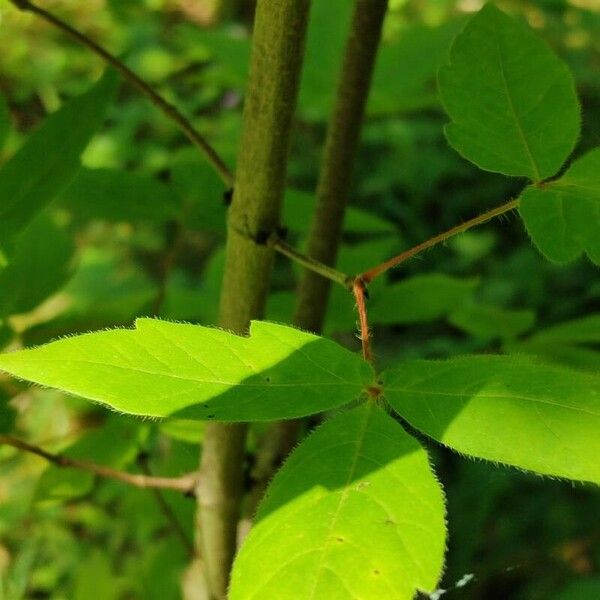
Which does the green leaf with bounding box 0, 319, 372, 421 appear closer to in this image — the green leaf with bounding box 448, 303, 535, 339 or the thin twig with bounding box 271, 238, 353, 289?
the thin twig with bounding box 271, 238, 353, 289

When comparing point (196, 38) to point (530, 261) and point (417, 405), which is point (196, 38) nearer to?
point (417, 405)

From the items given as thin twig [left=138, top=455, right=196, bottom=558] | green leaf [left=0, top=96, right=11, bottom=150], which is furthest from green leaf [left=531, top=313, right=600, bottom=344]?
green leaf [left=0, top=96, right=11, bottom=150]

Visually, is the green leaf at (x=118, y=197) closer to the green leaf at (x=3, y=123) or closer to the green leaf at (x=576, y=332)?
the green leaf at (x=3, y=123)

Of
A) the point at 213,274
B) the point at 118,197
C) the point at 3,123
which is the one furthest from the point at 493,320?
the point at 3,123

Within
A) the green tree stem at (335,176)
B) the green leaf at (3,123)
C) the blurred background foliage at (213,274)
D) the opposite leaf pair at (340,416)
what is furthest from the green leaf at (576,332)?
the green leaf at (3,123)

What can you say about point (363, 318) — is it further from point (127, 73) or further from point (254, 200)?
point (127, 73)

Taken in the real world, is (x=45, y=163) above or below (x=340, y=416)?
above
